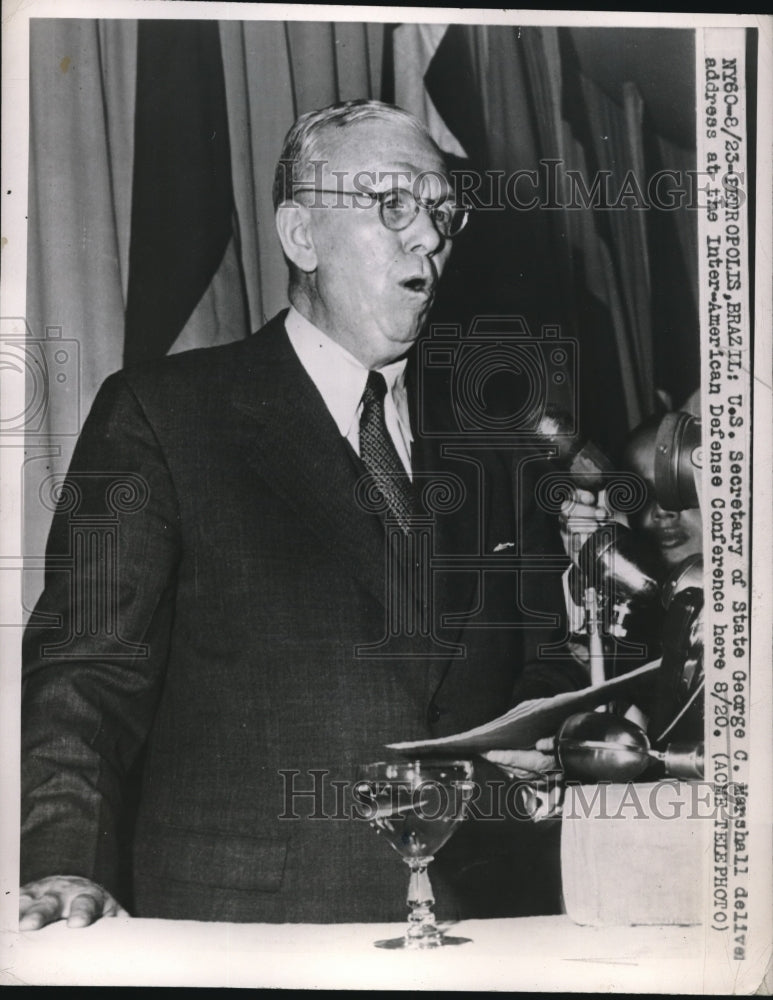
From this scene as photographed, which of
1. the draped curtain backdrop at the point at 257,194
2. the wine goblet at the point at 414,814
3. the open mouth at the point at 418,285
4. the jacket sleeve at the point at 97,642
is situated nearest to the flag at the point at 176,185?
the draped curtain backdrop at the point at 257,194

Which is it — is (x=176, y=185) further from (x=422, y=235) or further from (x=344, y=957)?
(x=344, y=957)

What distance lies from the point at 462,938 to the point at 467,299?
2.74 ft

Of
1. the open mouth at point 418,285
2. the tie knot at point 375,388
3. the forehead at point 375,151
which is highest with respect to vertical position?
the forehead at point 375,151

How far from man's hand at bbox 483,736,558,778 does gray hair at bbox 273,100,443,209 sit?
2.57ft

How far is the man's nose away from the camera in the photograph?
155cm

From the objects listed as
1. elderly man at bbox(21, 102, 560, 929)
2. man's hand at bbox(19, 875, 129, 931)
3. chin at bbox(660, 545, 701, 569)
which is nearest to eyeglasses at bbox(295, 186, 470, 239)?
elderly man at bbox(21, 102, 560, 929)

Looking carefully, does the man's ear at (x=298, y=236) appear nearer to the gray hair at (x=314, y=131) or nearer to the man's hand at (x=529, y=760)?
the gray hair at (x=314, y=131)

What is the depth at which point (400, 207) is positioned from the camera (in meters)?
1.55

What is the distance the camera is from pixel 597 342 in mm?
1579

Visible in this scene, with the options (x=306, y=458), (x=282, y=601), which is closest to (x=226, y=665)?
(x=282, y=601)

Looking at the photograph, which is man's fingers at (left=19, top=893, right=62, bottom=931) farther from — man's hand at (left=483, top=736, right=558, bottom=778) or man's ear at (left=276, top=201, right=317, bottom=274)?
man's ear at (left=276, top=201, right=317, bottom=274)

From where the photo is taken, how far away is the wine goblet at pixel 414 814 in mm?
1504

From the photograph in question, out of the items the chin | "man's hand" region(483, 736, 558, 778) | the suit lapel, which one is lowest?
"man's hand" region(483, 736, 558, 778)

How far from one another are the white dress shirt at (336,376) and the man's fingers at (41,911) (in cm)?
70
